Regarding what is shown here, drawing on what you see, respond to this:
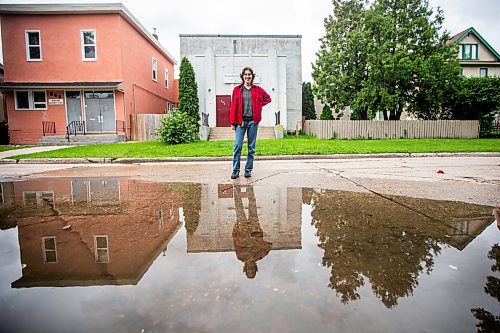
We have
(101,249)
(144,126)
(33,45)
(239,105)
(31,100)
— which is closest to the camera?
(101,249)

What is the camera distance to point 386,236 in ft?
8.30

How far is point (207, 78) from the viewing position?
20.7 m

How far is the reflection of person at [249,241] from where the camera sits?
6.88ft

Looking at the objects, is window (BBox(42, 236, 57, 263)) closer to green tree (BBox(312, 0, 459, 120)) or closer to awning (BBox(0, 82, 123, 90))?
awning (BBox(0, 82, 123, 90))

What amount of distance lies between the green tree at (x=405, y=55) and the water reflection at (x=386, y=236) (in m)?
15.1

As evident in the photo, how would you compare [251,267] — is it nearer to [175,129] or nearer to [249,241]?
[249,241]

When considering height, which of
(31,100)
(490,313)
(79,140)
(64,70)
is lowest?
(490,313)

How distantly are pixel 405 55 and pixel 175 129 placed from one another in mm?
12390

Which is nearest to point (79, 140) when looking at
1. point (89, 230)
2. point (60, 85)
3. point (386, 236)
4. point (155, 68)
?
point (60, 85)

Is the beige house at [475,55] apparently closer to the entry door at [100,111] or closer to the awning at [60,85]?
the awning at [60,85]

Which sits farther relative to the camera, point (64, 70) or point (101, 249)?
point (64, 70)

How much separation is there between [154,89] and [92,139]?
332 inches

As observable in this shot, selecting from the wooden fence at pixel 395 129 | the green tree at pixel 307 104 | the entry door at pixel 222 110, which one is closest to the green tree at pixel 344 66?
the wooden fence at pixel 395 129

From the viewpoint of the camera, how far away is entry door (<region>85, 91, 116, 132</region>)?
60.6ft
